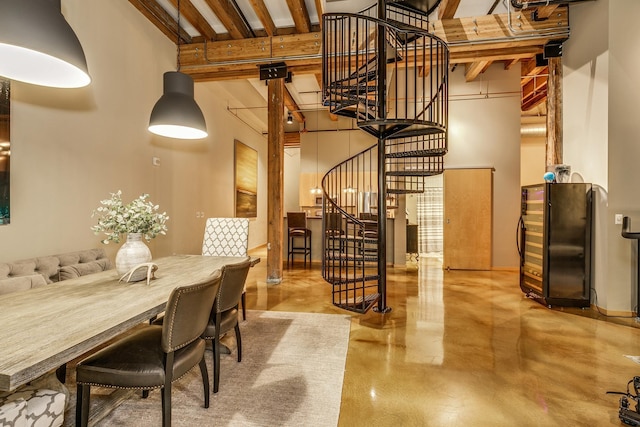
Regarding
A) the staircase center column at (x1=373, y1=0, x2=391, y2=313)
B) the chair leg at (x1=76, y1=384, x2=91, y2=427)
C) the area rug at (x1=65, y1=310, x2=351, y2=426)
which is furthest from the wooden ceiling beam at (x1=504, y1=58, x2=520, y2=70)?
the chair leg at (x1=76, y1=384, x2=91, y2=427)

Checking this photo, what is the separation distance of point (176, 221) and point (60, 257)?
2332mm

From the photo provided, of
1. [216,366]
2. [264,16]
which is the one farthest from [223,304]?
[264,16]

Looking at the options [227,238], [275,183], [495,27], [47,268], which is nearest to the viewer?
[47,268]

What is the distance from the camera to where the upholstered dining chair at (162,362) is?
1.46m

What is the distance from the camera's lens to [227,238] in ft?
11.8

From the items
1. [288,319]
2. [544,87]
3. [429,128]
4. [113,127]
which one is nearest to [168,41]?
[113,127]

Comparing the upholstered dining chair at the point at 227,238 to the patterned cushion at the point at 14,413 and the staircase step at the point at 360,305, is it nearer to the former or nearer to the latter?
the staircase step at the point at 360,305

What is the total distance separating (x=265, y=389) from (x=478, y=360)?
1.80 m

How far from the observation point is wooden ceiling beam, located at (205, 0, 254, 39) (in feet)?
14.3

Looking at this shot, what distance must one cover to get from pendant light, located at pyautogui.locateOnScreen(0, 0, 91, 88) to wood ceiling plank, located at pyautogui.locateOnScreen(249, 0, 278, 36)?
3229 mm

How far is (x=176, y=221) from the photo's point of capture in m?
5.21

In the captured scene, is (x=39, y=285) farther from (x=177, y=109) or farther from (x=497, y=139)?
(x=497, y=139)

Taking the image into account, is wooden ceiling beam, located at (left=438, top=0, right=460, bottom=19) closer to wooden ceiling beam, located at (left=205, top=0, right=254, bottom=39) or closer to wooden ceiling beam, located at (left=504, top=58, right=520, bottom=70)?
wooden ceiling beam, located at (left=504, top=58, right=520, bottom=70)

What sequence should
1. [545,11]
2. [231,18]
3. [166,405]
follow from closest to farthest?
[166,405], [545,11], [231,18]
